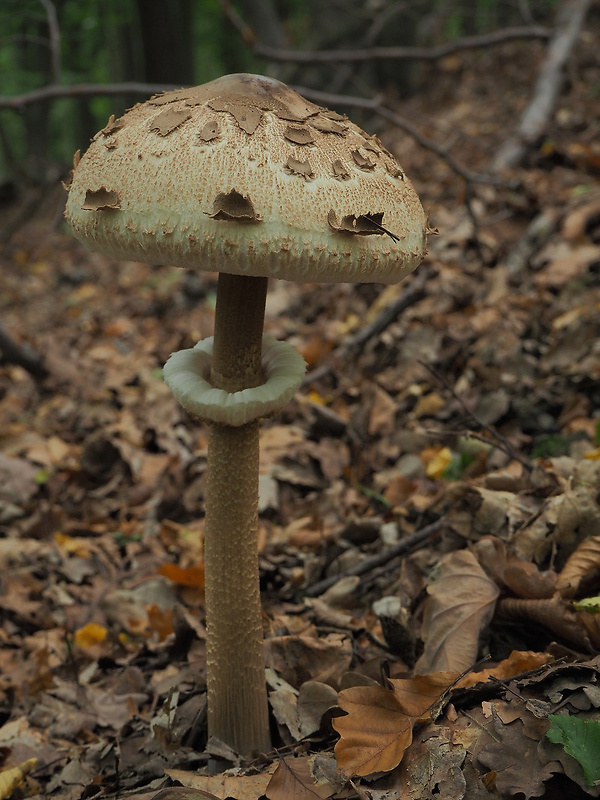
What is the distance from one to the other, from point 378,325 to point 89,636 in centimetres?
300

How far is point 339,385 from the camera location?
5.12m

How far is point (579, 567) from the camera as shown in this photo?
2385 millimetres

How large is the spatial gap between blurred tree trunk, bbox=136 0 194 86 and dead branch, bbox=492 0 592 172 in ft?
19.3

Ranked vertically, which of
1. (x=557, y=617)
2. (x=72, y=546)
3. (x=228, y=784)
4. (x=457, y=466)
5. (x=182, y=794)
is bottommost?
(x=72, y=546)

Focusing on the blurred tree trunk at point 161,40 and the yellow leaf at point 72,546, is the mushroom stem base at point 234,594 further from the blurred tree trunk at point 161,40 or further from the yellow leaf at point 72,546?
the blurred tree trunk at point 161,40

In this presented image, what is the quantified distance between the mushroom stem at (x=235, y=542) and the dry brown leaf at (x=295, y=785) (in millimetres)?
365

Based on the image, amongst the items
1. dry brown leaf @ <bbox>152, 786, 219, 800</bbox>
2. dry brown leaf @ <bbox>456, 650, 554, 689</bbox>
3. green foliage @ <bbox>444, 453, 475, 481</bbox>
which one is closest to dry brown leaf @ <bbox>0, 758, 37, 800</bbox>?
dry brown leaf @ <bbox>152, 786, 219, 800</bbox>

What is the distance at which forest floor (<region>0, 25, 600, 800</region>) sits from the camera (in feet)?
6.75

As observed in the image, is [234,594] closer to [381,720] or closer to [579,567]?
[381,720]

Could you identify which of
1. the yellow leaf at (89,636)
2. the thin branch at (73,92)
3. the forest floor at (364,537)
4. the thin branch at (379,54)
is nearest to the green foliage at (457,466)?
the forest floor at (364,537)

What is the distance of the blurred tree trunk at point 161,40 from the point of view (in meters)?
10.9

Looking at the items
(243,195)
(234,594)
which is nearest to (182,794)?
(234,594)

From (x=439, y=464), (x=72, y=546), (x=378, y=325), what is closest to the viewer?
(x=439, y=464)

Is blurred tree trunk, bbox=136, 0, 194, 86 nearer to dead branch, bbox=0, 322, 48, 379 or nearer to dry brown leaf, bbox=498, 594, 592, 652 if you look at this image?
dead branch, bbox=0, 322, 48, 379
